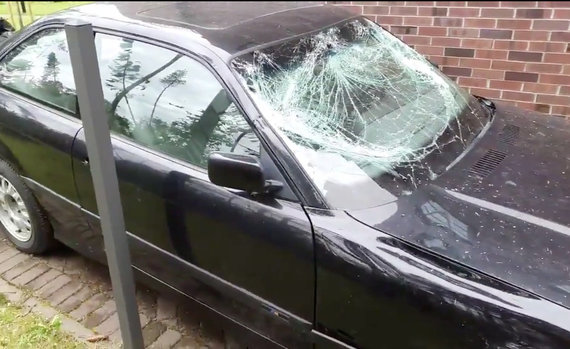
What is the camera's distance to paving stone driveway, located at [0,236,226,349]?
8.20 ft

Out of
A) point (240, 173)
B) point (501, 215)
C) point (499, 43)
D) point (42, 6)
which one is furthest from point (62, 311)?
point (499, 43)

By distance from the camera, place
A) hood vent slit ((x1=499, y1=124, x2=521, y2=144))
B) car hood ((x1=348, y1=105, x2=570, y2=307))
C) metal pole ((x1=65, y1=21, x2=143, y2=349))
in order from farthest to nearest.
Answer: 1. hood vent slit ((x1=499, y1=124, x2=521, y2=144))
2. metal pole ((x1=65, y1=21, x2=143, y2=349))
3. car hood ((x1=348, y1=105, x2=570, y2=307))

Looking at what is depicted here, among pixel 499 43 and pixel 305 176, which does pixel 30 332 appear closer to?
pixel 305 176

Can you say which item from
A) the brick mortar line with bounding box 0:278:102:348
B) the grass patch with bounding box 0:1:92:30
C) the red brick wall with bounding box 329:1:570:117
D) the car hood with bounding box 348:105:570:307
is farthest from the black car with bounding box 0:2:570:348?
the red brick wall with bounding box 329:1:570:117

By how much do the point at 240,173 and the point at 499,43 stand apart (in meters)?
2.96

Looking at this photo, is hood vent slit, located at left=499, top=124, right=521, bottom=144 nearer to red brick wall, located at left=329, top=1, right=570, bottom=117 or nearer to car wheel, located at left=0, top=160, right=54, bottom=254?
red brick wall, located at left=329, top=1, right=570, bottom=117

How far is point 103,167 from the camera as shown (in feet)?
5.86

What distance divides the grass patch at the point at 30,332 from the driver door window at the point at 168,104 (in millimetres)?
1064

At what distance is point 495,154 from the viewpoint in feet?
7.02

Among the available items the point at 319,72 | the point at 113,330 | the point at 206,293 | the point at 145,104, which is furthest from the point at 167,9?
the point at 113,330

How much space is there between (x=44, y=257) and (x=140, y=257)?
1.13m

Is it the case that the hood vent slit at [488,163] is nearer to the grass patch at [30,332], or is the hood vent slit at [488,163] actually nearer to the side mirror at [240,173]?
the side mirror at [240,173]

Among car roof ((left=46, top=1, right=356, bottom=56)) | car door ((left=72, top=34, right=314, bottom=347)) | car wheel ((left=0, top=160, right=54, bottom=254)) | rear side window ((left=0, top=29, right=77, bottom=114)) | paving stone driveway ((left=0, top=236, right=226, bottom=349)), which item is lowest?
paving stone driveway ((left=0, top=236, right=226, bottom=349))

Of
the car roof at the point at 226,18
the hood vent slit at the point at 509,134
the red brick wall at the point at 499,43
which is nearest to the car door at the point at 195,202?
the car roof at the point at 226,18
